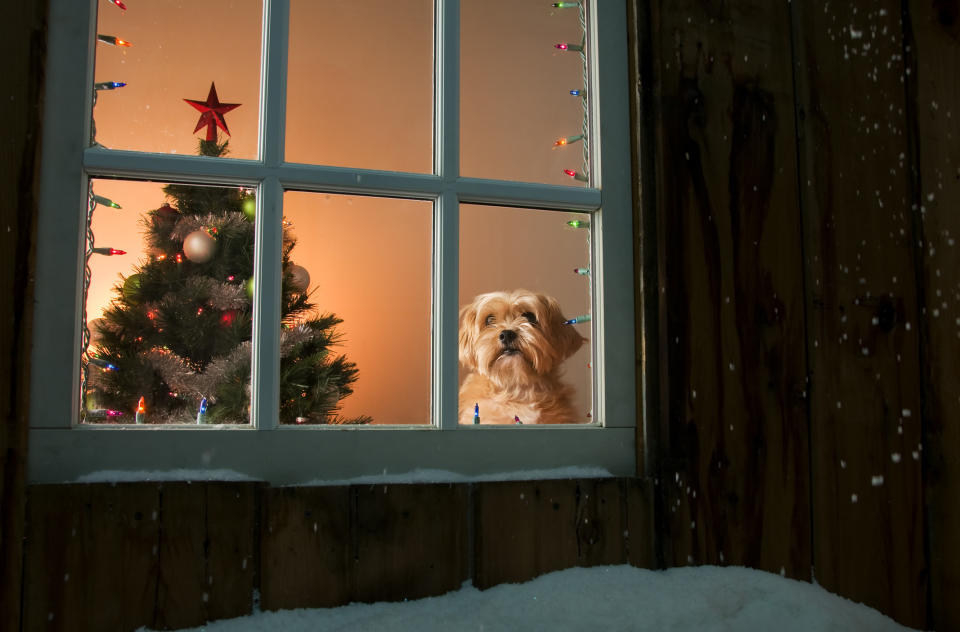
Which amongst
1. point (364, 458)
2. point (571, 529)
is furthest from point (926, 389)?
point (364, 458)

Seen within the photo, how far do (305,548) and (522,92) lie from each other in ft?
3.22

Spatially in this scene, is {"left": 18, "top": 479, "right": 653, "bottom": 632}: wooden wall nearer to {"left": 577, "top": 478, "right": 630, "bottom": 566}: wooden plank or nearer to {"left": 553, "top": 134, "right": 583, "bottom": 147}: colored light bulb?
{"left": 577, "top": 478, "right": 630, "bottom": 566}: wooden plank

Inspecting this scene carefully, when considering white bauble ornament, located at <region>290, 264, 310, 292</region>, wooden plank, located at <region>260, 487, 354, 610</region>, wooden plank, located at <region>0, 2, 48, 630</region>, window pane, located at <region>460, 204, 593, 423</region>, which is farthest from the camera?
window pane, located at <region>460, 204, 593, 423</region>

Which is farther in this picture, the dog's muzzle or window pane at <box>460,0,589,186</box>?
the dog's muzzle

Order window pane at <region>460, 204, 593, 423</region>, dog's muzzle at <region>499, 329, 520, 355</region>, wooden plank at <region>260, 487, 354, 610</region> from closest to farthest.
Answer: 1. wooden plank at <region>260, 487, 354, 610</region>
2. window pane at <region>460, 204, 593, 423</region>
3. dog's muzzle at <region>499, 329, 520, 355</region>

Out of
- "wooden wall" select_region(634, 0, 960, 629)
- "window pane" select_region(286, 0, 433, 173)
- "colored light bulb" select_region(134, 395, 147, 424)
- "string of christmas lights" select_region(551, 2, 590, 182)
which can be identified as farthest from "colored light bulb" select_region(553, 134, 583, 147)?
"colored light bulb" select_region(134, 395, 147, 424)

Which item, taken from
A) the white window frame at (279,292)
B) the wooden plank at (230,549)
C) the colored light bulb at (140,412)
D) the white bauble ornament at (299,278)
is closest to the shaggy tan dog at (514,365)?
the white window frame at (279,292)

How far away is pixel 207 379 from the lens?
1.22m

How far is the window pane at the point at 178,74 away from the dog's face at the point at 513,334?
0.59 metres

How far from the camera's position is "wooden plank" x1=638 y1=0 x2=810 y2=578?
1341mm

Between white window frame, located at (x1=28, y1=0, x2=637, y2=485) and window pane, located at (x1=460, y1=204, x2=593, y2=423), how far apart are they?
33 mm

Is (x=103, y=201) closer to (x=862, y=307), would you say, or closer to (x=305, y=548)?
(x=305, y=548)

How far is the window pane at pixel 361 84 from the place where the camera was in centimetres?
132

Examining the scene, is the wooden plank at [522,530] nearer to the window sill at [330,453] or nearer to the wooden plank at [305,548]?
the window sill at [330,453]
